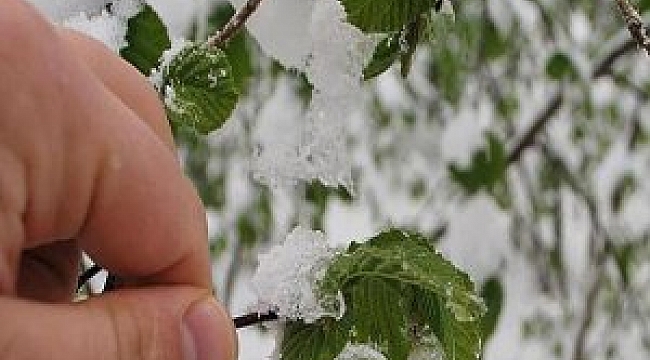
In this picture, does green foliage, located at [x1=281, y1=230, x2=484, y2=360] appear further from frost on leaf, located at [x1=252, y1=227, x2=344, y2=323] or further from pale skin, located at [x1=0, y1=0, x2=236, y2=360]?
pale skin, located at [x1=0, y1=0, x2=236, y2=360]

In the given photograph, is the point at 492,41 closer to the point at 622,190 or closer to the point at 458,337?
the point at 622,190

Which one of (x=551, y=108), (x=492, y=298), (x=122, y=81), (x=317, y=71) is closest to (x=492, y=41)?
(x=551, y=108)

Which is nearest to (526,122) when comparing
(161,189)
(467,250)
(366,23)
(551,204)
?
(551,204)

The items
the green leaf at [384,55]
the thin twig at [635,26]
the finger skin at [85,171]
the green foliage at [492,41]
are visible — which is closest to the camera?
the finger skin at [85,171]

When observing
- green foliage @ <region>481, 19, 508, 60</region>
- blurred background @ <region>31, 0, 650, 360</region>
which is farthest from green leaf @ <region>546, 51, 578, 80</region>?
green foliage @ <region>481, 19, 508, 60</region>

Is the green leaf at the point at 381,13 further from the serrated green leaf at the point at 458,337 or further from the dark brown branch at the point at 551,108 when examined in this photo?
the dark brown branch at the point at 551,108

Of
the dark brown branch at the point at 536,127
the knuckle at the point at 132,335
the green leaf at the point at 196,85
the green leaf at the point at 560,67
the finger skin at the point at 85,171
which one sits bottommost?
the knuckle at the point at 132,335

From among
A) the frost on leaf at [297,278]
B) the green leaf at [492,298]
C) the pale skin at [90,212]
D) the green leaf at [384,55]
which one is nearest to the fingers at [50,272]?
the pale skin at [90,212]
